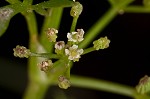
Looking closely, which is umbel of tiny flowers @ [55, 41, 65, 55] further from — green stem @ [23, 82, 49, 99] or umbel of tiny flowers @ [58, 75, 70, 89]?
green stem @ [23, 82, 49, 99]

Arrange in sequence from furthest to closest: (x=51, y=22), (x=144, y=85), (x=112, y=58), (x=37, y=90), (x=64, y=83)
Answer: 1. (x=112, y=58)
2. (x=37, y=90)
3. (x=51, y=22)
4. (x=144, y=85)
5. (x=64, y=83)

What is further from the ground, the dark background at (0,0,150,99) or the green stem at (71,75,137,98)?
the dark background at (0,0,150,99)

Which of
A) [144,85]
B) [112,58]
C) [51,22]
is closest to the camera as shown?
[144,85]

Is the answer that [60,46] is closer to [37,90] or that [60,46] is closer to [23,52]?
[23,52]

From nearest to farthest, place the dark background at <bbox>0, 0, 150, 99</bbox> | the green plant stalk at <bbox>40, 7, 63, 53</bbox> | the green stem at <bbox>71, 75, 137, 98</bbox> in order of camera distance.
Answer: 1. the green plant stalk at <bbox>40, 7, 63, 53</bbox>
2. the green stem at <bbox>71, 75, 137, 98</bbox>
3. the dark background at <bbox>0, 0, 150, 99</bbox>

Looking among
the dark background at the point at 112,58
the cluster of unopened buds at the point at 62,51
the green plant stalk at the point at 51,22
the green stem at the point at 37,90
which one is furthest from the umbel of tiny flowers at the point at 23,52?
the dark background at the point at 112,58

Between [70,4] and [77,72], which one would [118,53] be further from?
[70,4]

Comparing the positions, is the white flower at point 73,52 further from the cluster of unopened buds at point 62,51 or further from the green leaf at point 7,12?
the green leaf at point 7,12

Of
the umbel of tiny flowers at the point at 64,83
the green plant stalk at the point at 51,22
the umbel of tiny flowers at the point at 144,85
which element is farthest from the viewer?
the green plant stalk at the point at 51,22

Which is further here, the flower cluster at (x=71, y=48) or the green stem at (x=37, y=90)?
the green stem at (x=37, y=90)

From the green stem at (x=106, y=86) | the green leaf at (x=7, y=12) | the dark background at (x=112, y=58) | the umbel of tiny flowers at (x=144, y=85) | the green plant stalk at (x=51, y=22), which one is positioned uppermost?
the dark background at (x=112, y=58)

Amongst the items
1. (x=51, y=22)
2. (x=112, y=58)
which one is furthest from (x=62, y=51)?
(x=112, y=58)

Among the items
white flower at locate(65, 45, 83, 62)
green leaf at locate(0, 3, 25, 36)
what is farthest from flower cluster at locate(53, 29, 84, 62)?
green leaf at locate(0, 3, 25, 36)
